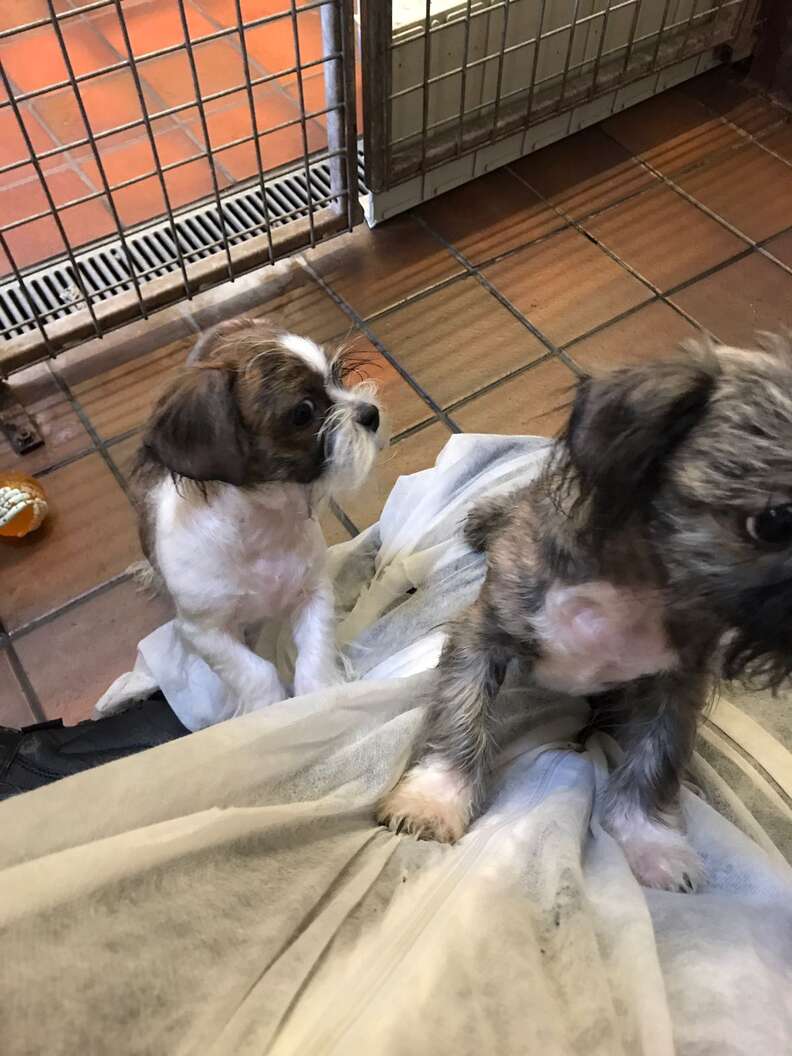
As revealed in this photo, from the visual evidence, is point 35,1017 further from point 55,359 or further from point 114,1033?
point 55,359

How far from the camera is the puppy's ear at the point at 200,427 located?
4.47ft

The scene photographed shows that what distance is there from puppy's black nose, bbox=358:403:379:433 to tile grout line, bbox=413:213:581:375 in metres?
1.09

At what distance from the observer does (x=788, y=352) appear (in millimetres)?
1040

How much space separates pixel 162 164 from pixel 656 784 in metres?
2.52

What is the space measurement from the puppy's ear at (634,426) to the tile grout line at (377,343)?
132 centimetres

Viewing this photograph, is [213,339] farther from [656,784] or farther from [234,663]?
[656,784]

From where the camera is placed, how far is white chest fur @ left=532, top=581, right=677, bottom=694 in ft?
3.80

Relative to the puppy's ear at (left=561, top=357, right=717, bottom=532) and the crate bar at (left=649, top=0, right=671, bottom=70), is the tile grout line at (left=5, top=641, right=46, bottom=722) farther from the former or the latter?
the crate bar at (left=649, top=0, right=671, bottom=70)

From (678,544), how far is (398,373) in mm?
1558

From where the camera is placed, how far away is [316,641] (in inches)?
68.7

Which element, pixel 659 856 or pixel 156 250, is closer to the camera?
pixel 659 856

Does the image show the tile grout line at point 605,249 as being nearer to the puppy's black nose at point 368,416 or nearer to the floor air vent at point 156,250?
the floor air vent at point 156,250

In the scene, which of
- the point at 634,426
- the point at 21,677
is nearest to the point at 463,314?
the point at 21,677

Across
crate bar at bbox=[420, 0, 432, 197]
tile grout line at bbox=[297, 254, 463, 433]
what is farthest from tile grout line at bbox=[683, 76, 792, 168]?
tile grout line at bbox=[297, 254, 463, 433]
